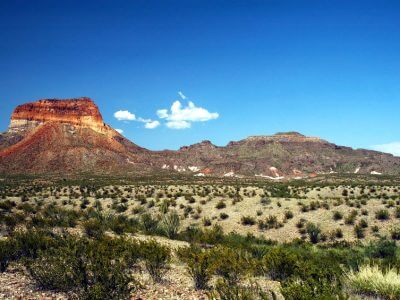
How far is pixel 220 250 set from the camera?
1278 cm

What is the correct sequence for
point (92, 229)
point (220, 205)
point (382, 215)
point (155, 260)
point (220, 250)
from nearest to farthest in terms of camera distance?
point (155, 260), point (220, 250), point (92, 229), point (382, 215), point (220, 205)

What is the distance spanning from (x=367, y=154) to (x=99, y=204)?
147 meters

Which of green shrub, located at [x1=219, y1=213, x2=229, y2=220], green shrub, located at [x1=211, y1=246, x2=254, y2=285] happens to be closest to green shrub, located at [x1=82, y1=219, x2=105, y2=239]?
green shrub, located at [x1=211, y1=246, x2=254, y2=285]

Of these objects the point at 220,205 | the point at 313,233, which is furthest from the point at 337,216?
the point at 220,205

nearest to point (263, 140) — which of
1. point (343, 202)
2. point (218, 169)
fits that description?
point (218, 169)

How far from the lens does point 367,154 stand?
15950cm

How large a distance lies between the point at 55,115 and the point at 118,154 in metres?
34.1

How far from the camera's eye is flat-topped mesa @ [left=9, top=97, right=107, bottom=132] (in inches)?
5699

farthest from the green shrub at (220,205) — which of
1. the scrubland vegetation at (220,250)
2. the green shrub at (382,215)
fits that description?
the green shrub at (382,215)

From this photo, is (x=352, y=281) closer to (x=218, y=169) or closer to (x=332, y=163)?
(x=218, y=169)

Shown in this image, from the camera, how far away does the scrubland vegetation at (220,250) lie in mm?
8516

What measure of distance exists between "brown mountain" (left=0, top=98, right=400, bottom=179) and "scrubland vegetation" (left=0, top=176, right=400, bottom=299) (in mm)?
85558

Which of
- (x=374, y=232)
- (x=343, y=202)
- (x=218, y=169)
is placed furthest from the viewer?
(x=218, y=169)

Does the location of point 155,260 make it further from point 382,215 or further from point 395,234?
point 382,215
